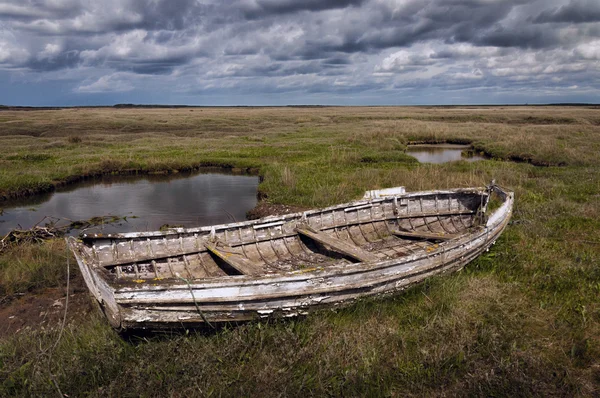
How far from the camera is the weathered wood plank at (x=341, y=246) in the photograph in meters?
7.70

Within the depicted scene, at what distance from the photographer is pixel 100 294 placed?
584 centimetres

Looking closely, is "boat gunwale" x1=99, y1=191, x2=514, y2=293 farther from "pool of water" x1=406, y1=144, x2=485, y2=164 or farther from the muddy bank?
"pool of water" x1=406, y1=144, x2=485, y2=164

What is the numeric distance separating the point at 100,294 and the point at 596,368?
7543mm

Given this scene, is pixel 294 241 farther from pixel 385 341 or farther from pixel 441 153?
pixel 441 153

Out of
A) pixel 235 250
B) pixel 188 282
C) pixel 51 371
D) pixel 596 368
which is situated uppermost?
pixel 188 282

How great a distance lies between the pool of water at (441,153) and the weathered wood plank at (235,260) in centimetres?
2213

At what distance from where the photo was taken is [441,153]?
107 ft

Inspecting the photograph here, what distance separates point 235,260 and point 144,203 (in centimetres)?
1278

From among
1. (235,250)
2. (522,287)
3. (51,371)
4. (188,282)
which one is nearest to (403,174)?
(522,287)

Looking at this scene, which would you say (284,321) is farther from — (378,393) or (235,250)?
(235,250)

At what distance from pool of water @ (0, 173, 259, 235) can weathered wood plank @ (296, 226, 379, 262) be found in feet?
23.0

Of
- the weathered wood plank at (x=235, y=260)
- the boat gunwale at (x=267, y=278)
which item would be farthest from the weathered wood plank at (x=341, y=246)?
the weathered wood plank at (x=235, y=260)

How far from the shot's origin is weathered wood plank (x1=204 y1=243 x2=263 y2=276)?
6933mm

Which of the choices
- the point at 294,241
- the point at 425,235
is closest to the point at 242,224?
the point at 294,241
